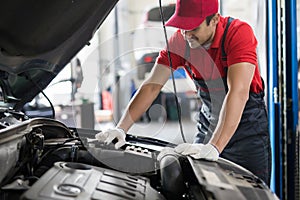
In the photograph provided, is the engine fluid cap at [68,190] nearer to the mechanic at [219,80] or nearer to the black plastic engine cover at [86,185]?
Answer: the black plastic engine cover at [86,185]

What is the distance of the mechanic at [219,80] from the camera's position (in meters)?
1.61

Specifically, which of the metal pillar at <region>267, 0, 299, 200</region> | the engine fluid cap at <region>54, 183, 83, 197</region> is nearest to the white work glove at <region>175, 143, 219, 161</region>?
the engine fluid cap at <region>54, 183, 83, 197</region>

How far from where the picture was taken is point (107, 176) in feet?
3.40

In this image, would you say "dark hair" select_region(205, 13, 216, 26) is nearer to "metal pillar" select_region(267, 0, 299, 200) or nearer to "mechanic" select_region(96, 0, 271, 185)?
"mechanic" select_region(96, 0, 271, 185)

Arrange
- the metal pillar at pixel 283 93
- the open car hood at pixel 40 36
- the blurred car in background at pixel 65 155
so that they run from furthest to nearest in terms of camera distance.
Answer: the metal pillar at pixel 283 93
the open car hood at pixel 40 36
the blurred car in background at pixel 65 155

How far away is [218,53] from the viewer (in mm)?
1777

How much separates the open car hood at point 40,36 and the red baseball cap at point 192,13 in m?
0.42

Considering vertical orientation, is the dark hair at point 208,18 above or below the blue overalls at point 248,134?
above

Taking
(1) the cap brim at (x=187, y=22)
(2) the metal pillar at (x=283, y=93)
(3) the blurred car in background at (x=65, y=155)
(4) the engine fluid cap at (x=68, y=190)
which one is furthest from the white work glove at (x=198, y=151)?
(2) the metal pillar at (x=283, y=93)

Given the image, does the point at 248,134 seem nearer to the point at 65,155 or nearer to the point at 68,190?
the point at 65,155

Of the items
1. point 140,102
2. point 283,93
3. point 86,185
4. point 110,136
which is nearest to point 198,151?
point 110,136

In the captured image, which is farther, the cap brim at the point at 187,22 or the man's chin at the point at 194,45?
the man's chin at the point at 194,45

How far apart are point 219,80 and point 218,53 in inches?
5.1

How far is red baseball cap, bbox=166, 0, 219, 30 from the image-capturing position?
1633mm
